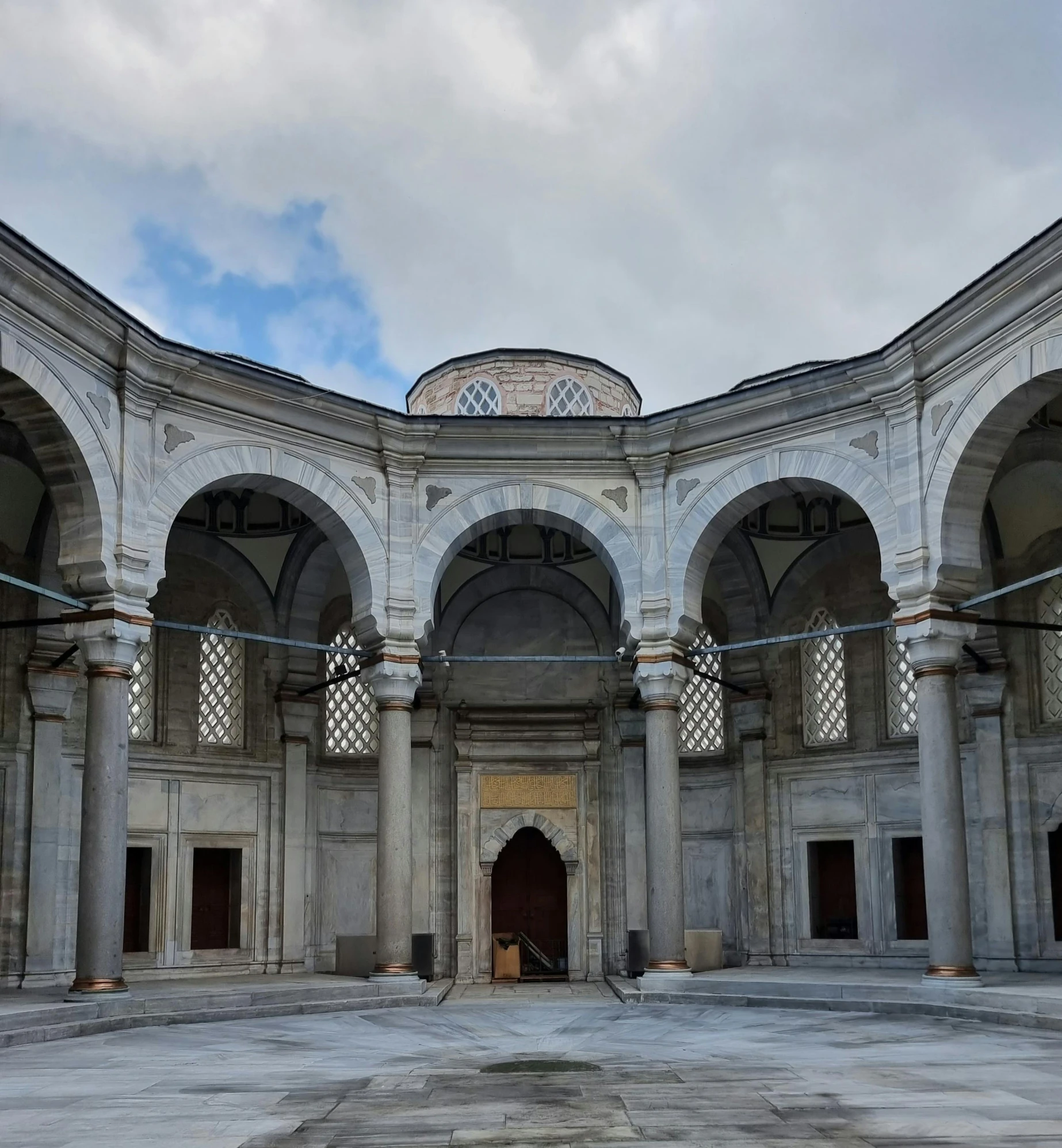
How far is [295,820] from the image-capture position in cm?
1838

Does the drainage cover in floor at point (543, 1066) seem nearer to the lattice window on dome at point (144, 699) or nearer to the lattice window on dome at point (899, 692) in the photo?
the lattice window on dome at point (144, 699)

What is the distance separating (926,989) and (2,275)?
10720 mm

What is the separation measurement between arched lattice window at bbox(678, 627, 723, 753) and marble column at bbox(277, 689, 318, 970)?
17.1 feet

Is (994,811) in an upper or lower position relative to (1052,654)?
lower

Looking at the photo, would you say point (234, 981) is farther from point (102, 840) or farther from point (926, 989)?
point (926, 989)

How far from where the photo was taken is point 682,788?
63.4 ft

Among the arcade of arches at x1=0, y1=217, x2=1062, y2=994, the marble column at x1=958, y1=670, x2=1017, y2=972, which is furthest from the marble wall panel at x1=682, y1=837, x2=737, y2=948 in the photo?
the marble column at x1=958, y1=670, x2=1017, y2=972

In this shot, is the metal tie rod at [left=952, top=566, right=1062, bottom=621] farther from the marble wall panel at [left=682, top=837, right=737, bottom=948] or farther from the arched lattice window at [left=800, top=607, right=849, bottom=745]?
the marble wall panel at [left=682, top=837, right=737, bottom=948]

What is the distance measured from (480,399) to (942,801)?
9204 mm

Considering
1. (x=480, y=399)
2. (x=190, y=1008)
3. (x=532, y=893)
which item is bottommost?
(x=190, y=1008)

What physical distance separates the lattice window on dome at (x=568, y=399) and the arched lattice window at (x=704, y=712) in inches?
145

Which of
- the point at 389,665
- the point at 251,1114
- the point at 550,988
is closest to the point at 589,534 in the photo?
the point at 389,665

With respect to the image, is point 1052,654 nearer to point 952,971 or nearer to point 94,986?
point 952,971

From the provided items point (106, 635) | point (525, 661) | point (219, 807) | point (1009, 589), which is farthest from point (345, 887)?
point (1009, 589)
